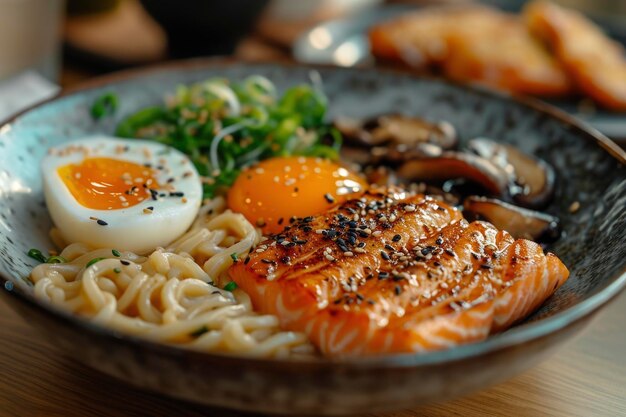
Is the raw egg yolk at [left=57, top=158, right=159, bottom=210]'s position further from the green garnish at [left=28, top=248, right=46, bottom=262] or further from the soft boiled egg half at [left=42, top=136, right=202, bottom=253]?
the green garnish at [left=28, top=248, right=46, bottom=262]

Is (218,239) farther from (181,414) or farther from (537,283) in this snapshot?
(537,283)

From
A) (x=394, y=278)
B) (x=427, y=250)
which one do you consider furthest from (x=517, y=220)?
(x=394, y=278)

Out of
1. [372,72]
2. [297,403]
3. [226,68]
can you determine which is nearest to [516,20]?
[372,72]

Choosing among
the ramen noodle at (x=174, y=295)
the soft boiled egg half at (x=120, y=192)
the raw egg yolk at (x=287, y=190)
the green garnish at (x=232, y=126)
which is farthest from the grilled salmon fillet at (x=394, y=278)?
the green garnish at (x=232, y=126)

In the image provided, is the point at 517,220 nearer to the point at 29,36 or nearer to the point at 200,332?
the point at 200,332

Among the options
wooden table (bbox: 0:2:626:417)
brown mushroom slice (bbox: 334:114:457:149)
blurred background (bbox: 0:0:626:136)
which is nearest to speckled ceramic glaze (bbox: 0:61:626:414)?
brown mushroom slice (bbox: 334:114:457:149)

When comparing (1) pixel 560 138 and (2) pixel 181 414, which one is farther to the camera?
(1) pixel 560 138
